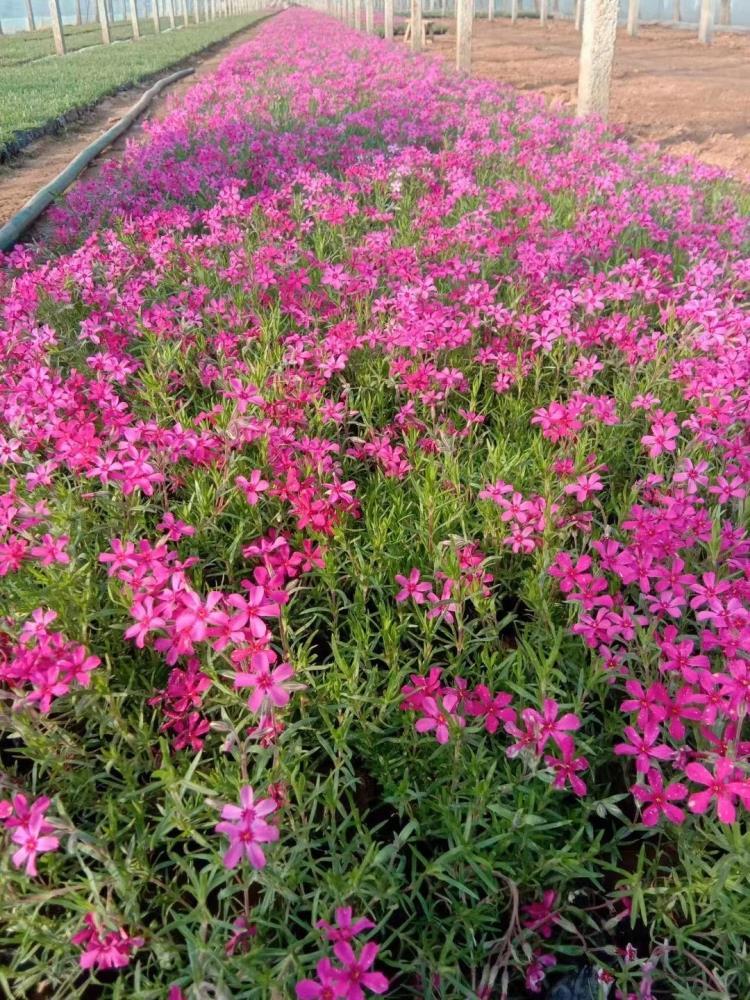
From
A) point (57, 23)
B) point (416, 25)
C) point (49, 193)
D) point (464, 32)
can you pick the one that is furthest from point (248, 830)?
point (57, 23)

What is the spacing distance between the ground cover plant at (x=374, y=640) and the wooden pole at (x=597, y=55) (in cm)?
847

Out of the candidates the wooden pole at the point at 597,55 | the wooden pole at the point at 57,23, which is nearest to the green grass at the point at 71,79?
the wooden pole at the point at 57,23

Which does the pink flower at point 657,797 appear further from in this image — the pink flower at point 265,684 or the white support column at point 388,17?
the white support column at point 388,17

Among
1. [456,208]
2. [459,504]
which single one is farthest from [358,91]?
[459,504]

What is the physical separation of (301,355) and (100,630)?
62.3 inches

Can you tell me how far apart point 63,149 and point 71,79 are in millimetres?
8973

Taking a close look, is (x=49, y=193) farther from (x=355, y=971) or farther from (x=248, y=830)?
(x=355, y=971)

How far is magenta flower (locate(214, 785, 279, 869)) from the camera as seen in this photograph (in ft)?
4.22

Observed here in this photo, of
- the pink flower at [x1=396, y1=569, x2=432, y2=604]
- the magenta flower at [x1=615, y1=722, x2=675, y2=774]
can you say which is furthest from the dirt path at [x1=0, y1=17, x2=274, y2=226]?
the magenta flower at [x1=615, y1=722, x2=675, y2=774]

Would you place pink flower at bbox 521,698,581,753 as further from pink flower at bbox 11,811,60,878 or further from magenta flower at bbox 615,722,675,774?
pink flower at bbox 11,811,60,878

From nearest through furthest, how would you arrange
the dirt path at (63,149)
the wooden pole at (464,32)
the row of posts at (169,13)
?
the dirt path at (63,149)
the wooden pole at (464,32)
the row of posts at (169,13)

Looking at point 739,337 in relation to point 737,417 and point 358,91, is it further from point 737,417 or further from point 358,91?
point 358,91

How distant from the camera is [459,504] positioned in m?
2.71

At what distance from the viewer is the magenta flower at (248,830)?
1.29 meters
